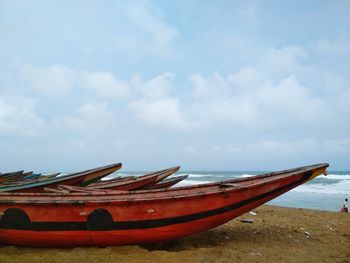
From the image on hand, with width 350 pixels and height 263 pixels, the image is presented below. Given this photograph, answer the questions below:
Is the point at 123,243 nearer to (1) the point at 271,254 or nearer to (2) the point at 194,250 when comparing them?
(2) the point at 194,250

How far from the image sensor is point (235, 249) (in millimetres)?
5633

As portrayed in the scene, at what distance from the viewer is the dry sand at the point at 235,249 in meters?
4.96

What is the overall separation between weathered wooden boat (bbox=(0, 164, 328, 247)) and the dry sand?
201 mm

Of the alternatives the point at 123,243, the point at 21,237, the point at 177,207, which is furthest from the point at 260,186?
the point at 21,237

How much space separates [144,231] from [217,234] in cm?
200

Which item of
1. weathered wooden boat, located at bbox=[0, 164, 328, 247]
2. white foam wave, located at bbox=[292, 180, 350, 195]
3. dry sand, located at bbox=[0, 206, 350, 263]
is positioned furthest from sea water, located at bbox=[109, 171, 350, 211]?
weathered wooden boat, located at bbox=[0, 164, 328, 247]

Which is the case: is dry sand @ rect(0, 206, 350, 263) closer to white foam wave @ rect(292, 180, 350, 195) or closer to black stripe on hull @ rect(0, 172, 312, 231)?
black stripe on hull @ rect(0, 172, 312, 231)

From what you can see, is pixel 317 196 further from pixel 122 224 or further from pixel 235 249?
pixel 122 224

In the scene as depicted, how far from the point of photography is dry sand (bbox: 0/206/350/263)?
4.96 m

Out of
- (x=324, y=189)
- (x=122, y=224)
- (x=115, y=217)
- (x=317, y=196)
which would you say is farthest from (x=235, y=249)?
(x=324, y=189)

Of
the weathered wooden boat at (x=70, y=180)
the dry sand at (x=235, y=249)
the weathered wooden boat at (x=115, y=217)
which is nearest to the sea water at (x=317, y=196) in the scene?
the dry sand at (x=235, y=249)

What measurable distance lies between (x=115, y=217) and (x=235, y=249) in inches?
86.6

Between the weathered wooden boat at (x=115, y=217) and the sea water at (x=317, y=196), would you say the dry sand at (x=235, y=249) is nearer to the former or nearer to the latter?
the weathered wooden boat at (x=115, y=217)

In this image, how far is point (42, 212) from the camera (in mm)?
5371
